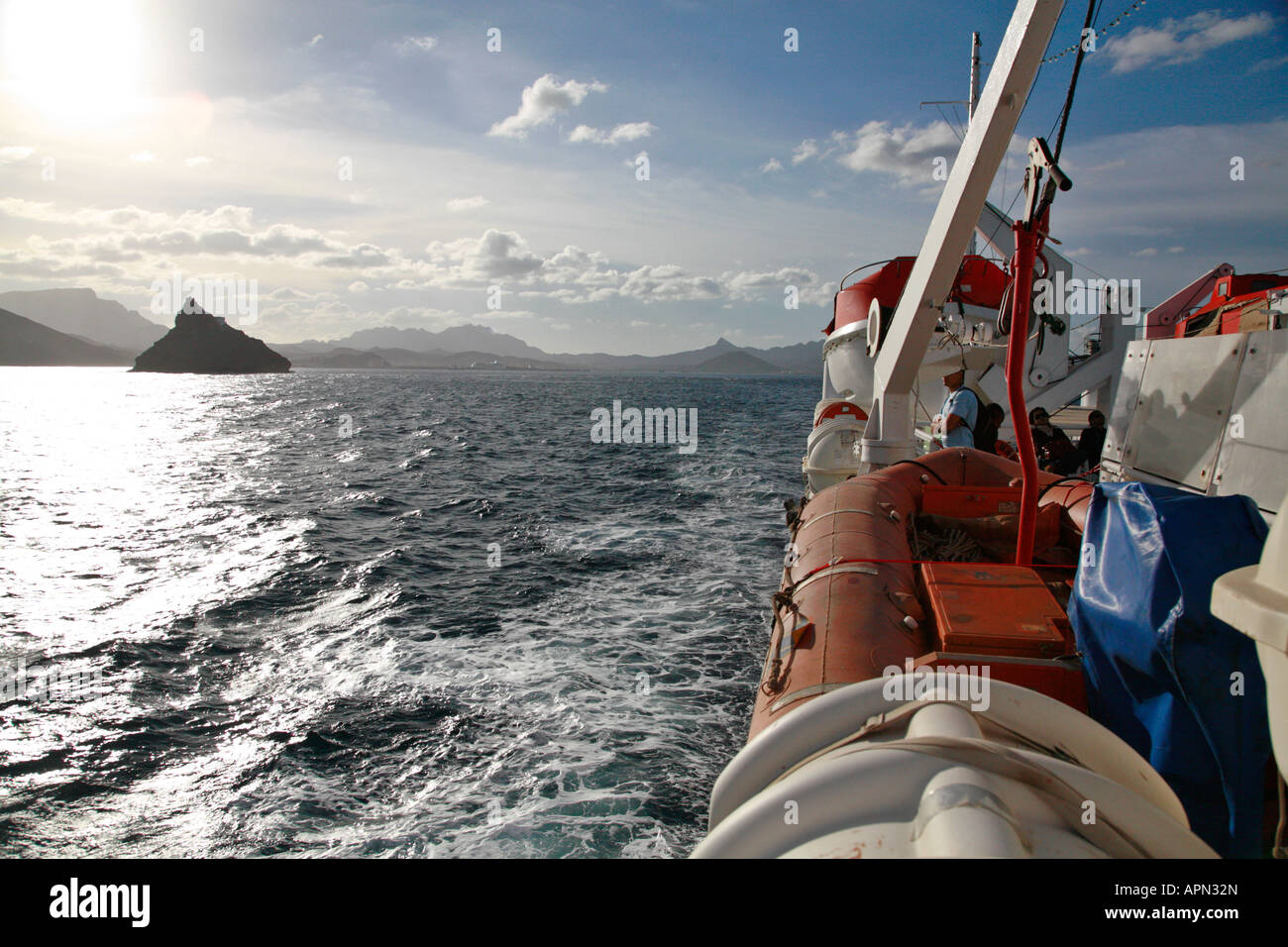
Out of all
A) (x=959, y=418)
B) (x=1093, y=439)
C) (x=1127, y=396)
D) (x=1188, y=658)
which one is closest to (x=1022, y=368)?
(x=1188, y=658)

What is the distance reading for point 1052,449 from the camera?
977cm

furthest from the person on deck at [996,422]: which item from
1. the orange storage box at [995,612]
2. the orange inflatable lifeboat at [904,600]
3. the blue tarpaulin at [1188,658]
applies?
the blue tarpaulin at [1188,658]

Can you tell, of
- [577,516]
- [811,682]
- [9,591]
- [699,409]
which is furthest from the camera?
[699,409]

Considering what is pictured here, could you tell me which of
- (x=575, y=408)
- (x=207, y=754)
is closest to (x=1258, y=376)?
(x=207, y=754)

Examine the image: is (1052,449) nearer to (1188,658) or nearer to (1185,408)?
(1185,408)

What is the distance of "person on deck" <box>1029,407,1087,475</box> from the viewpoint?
9016 mm

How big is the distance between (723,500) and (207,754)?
39.9 ft

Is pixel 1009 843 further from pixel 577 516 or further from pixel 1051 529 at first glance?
pixel 577 516

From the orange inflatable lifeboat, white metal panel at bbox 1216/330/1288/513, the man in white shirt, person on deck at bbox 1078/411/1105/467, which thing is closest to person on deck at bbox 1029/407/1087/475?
person on deck at bbox 1078/411/1105/467

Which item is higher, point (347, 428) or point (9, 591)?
point (347, 428)

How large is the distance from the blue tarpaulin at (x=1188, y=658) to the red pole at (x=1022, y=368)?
5.86 feet

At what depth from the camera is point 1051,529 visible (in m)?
5.69

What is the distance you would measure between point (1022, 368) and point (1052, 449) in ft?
20.8
